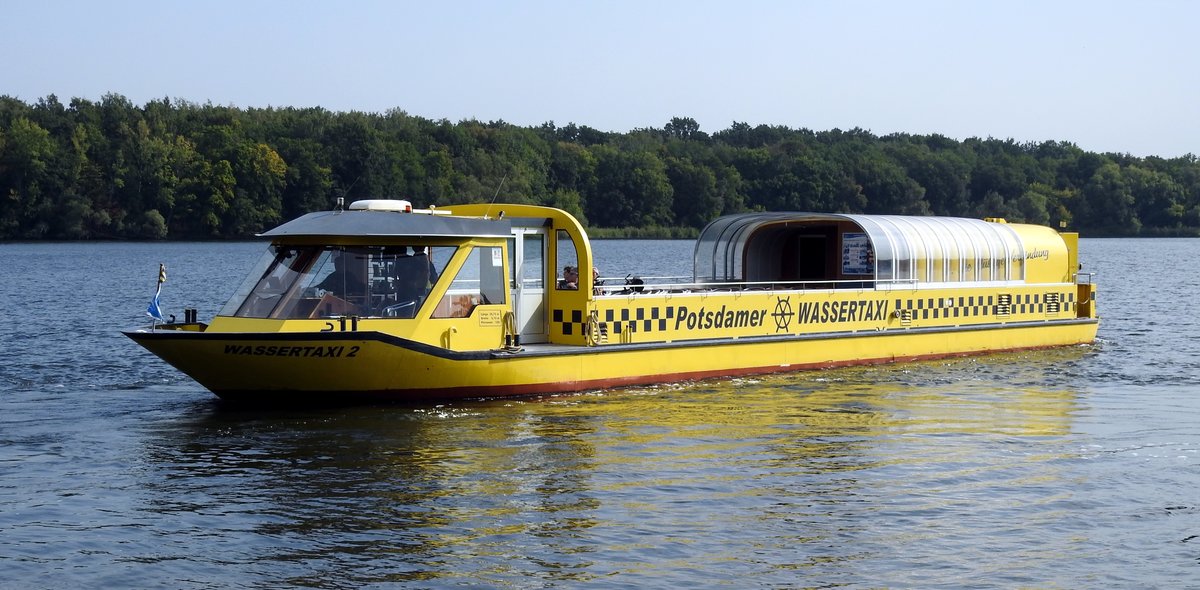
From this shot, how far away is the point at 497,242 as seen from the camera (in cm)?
1964

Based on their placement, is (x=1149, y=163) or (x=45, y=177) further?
(x=1149, y=163)

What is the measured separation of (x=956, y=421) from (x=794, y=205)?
362 ft

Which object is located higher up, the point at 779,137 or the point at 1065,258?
the point at 779,137

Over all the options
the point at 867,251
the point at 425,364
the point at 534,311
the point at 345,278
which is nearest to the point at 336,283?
the point at 345,278

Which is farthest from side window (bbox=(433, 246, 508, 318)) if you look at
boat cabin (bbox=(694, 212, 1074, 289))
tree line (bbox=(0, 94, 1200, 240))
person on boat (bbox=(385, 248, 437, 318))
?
tree line (bbox=(0, 94, 1200, 240))

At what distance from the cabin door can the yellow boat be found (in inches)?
1.0

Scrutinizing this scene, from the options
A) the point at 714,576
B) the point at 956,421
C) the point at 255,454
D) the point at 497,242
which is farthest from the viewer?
the point at 497,242

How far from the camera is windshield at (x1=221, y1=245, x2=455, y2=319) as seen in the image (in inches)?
715

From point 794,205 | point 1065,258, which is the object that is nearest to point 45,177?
point 794,205

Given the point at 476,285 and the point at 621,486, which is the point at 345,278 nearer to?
the point at 476,285

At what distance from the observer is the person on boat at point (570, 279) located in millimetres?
20708

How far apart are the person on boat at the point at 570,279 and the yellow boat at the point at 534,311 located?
6 cm

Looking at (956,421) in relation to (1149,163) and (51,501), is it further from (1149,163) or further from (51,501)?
(1149,163)

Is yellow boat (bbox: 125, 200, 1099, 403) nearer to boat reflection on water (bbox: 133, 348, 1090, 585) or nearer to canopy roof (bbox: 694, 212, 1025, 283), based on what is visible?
canopy roof (bbox: 694, 212, 1025, 283)
